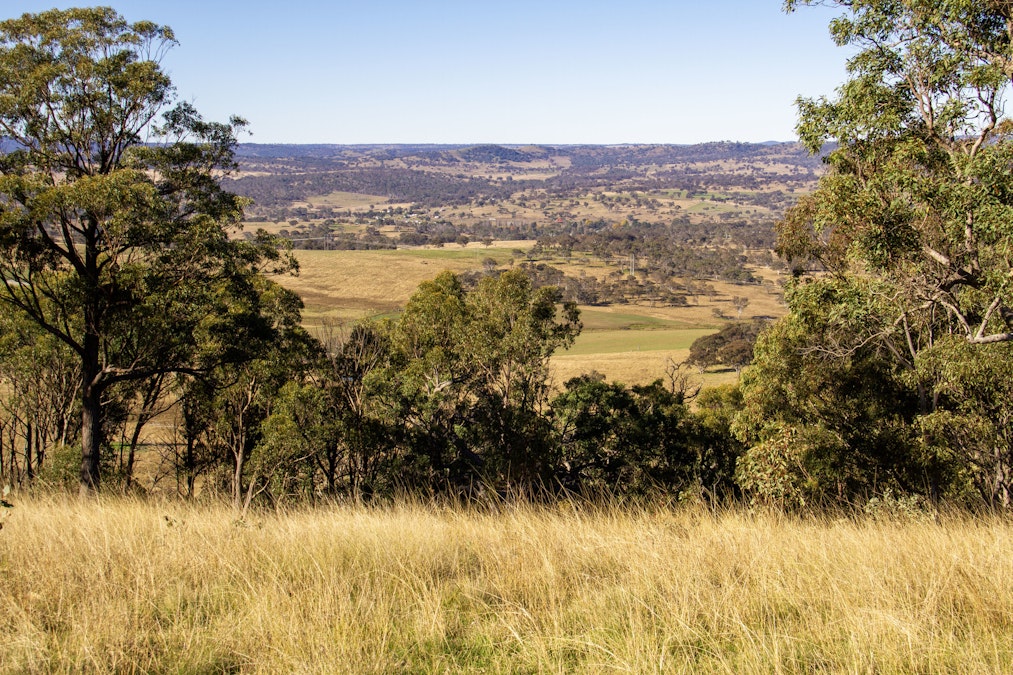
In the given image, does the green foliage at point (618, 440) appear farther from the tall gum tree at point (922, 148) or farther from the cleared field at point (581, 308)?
the cleared field at point (581, 308)

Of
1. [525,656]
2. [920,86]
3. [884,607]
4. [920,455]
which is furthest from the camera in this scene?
[920,455]

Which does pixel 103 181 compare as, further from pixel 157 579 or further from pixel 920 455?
pixel 920 455

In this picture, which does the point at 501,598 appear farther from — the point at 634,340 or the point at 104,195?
the point at 634,340

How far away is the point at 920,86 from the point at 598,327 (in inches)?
3359

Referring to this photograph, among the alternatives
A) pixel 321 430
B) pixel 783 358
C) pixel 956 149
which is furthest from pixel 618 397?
pixel 956 149

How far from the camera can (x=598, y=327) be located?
9375 cm

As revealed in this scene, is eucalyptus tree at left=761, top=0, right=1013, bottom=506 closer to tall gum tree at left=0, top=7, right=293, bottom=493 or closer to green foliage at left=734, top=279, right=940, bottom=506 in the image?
green foliage at left=734, top=279, right=940, bottom=506

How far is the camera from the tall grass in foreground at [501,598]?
3.11m

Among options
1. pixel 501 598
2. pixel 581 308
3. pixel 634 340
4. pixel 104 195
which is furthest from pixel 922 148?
pixel 581 308

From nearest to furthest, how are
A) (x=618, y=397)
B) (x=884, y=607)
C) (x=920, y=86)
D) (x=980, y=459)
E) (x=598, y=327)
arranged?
(x=884, y=607) < (x=920, y=86) < (x=980, y=459) < (x=618, y=397) < (x=598, y=327)

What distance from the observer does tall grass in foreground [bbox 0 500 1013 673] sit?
10.2 ft

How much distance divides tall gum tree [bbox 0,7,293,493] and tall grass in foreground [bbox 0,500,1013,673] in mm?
6877

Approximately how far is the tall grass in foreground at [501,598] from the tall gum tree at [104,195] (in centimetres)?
688

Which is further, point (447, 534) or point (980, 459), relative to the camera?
point (980, 459)
